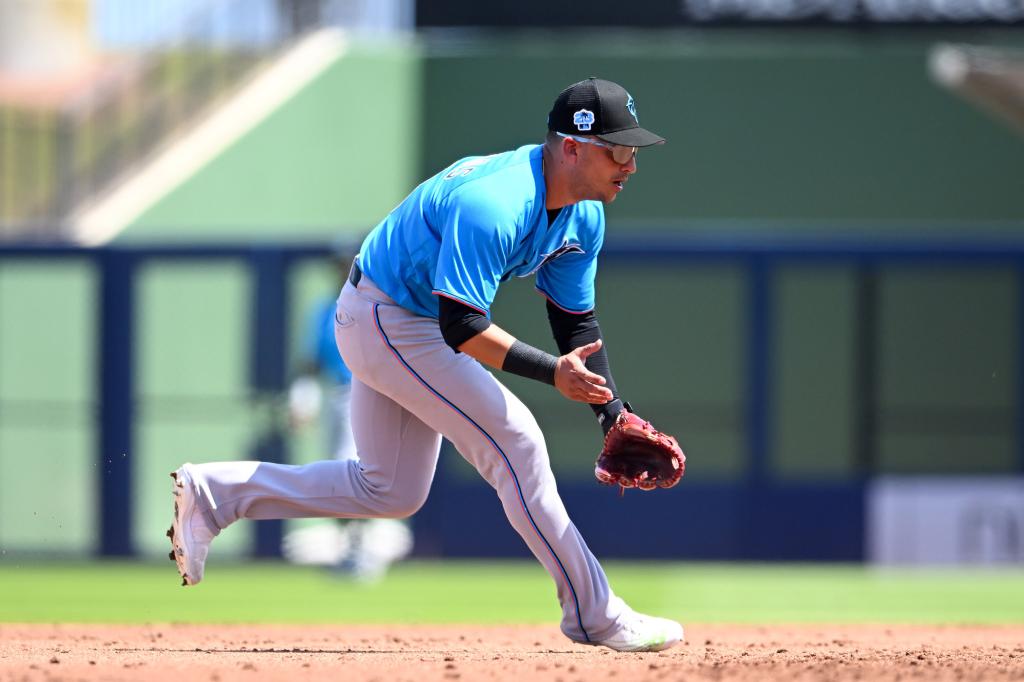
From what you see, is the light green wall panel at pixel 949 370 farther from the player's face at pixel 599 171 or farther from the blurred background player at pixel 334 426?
the player's face at pixel 599 171

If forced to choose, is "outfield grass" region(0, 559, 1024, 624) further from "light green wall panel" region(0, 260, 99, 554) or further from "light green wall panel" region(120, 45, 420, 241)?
"light green wall panel" region(120, 45, 420, 241)

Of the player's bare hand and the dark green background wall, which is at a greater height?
the dark green background wall

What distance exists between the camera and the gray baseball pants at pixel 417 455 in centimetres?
490

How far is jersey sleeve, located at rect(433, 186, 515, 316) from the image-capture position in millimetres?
4594

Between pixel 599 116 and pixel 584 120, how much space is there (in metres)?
0.05

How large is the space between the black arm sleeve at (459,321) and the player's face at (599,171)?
0.55 meters

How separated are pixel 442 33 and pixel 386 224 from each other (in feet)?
30.1

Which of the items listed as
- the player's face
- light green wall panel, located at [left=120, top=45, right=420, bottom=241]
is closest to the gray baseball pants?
the player's face

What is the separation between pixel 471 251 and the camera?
4.60 metres

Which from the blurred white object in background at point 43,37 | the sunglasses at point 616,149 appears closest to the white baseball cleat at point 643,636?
the sunglasses at point 616,149

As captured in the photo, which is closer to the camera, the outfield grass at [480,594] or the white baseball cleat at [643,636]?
the white baseball cleat at [643,636]

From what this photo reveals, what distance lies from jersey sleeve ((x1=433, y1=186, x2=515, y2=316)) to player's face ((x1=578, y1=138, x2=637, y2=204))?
33 cm

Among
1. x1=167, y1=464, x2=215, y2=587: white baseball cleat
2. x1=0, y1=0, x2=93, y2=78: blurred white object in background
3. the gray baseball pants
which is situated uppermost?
x1=0, y1=0, x2=93, y2=78: blurred white object in background

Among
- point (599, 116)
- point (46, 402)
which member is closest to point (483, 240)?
point (599, 116)
